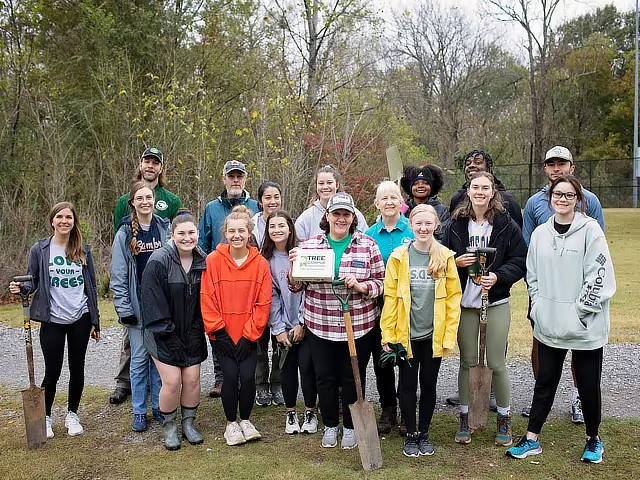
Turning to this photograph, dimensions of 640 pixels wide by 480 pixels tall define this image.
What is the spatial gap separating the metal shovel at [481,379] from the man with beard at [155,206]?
2861 millimetres

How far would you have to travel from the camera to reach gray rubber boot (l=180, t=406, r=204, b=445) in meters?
4.65

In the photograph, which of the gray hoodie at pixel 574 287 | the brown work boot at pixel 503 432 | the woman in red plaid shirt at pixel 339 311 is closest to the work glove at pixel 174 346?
the woman in red plaid shirt at pixel 339 311

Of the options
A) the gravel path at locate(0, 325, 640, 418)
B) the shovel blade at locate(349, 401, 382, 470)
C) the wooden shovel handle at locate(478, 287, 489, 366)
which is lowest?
the gravel path at locate(0, 325, 640, 418)

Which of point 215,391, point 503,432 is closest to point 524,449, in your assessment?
point 503,432

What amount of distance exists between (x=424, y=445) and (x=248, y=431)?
1.33m

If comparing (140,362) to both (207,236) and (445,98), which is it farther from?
(445,98)

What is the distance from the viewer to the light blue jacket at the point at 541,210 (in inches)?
188

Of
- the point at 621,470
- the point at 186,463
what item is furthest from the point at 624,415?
the point at 186,463

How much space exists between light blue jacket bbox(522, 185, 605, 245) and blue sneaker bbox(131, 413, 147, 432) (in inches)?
138

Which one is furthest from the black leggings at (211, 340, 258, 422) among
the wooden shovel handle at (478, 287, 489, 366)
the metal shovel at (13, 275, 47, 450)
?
the wooden shovel handle at (478, 287, 489, 366)

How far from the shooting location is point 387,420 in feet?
15.8

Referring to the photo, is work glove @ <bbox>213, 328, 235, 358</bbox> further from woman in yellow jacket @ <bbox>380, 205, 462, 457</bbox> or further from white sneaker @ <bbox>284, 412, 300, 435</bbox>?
woman in yellow jacket @ <bbox>380, 205, 462, 457</bbox>

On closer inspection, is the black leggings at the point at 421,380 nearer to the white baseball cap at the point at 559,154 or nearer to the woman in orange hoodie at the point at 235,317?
the woman in orange hoodie at the point at 235,317

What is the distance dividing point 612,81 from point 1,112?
3317 centimetres
